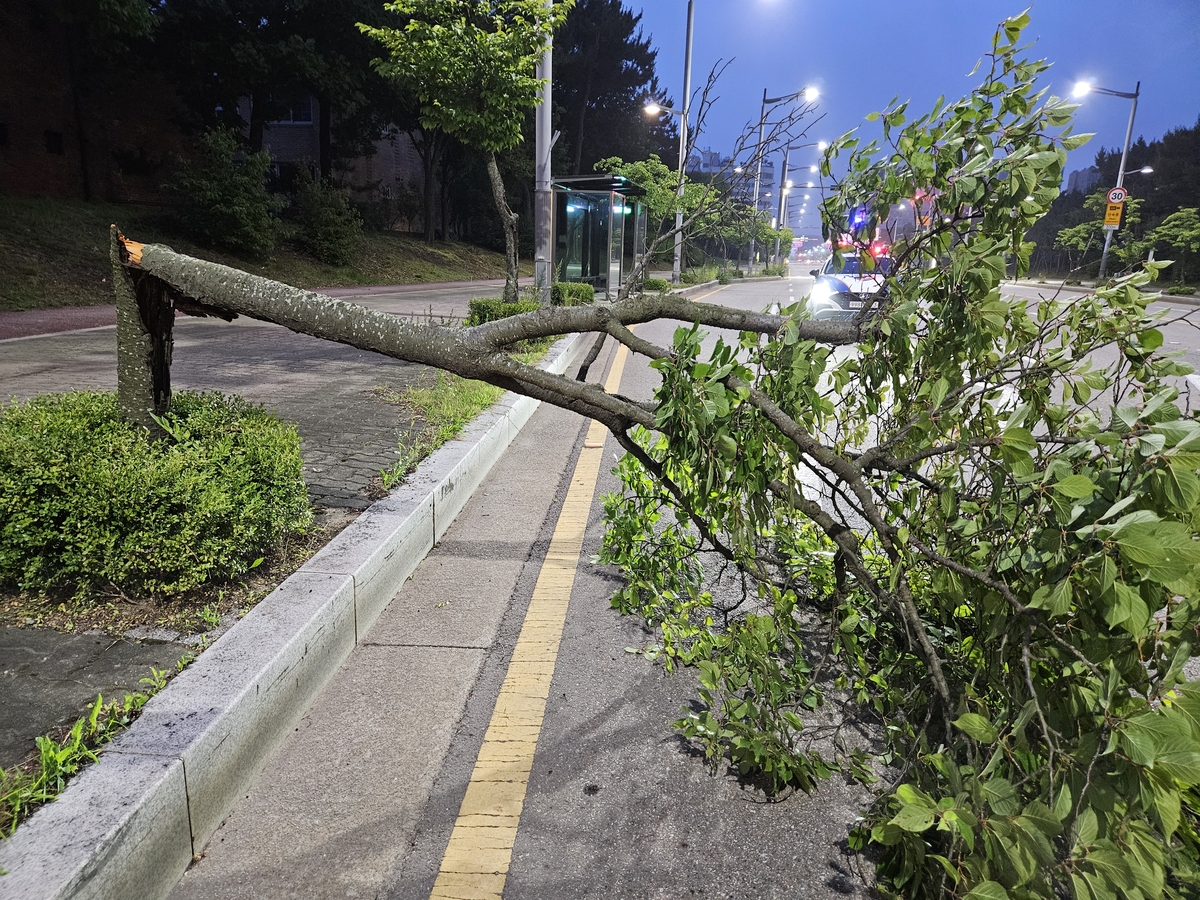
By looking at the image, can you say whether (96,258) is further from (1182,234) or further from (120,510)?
(1182,234)

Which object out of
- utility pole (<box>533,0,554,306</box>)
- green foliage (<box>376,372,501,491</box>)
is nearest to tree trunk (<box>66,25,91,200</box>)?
utility pole (<box>533,0,554,306</box>)

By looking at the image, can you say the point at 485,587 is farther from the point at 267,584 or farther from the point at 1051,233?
the point at 1051,233

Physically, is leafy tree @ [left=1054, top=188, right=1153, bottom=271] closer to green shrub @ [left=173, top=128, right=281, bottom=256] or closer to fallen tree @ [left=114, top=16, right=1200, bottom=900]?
green shrub @ [left=173, top=128, right=281, bottom=256]

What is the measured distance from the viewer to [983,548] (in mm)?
1827

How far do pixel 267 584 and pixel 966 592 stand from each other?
2.59 meters

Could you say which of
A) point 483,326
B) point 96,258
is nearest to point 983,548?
point 483,326

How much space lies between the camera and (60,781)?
1.87m

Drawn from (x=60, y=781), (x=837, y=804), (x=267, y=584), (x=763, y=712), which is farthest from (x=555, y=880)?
(x=267, y=584)

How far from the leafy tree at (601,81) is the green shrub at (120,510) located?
141 feet

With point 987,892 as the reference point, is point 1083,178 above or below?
above

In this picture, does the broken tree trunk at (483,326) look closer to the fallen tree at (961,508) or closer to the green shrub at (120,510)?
the fallen tree at (961,508)

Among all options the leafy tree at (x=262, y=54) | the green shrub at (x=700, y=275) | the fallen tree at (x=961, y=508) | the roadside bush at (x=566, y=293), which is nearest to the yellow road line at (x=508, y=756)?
the fallen tree at (x=961, y=508)

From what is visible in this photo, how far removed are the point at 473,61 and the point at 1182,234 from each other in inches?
1530

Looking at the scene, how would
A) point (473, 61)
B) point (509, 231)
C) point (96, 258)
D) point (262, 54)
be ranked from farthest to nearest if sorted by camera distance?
point (262, 54) < point (96, 258) < point (509, 231) < point (473, 61)
